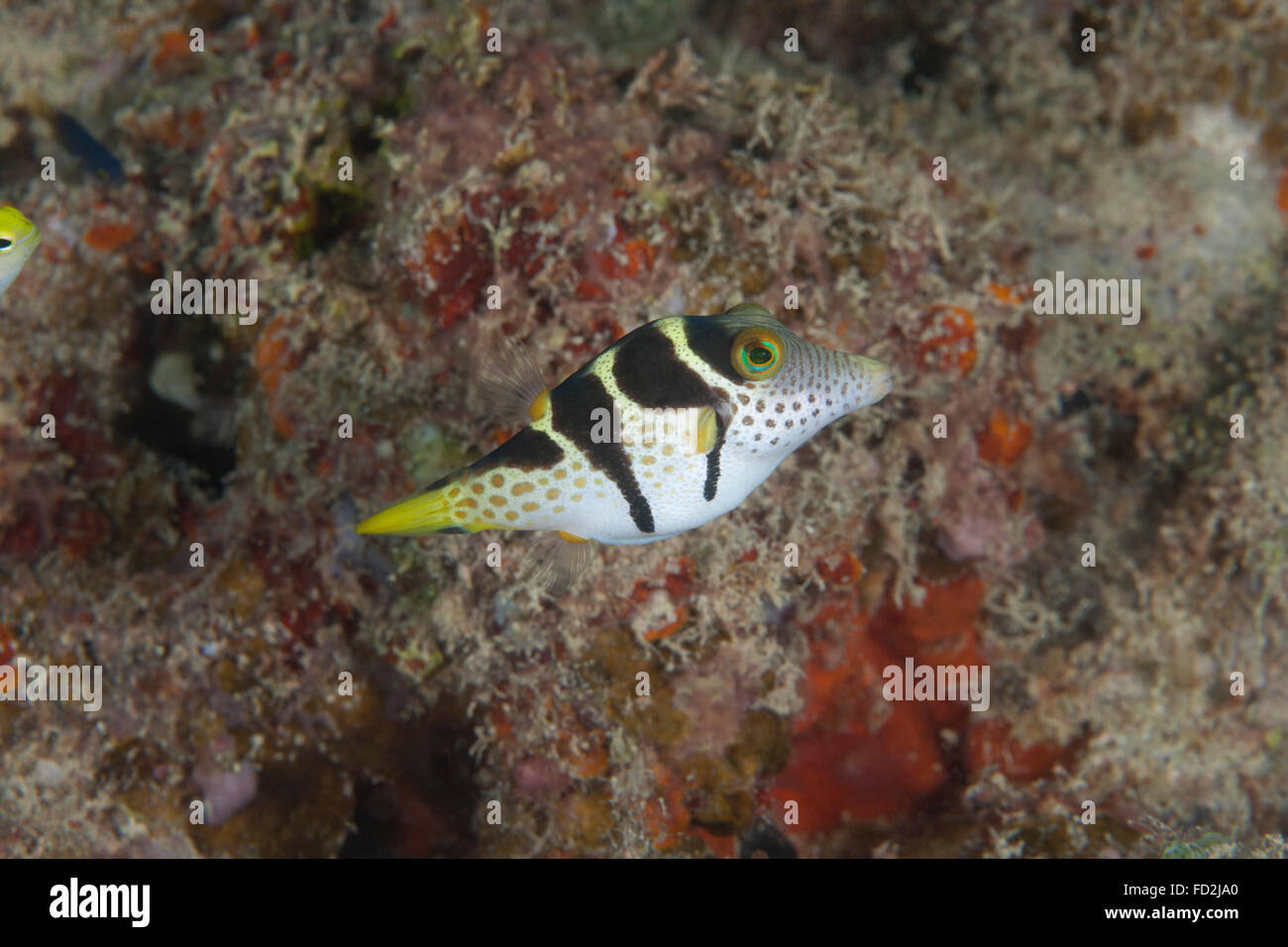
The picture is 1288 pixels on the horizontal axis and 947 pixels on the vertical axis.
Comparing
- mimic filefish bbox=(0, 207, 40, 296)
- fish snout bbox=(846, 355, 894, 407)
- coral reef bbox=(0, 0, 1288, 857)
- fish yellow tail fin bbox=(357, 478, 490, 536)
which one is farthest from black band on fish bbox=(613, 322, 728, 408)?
mimic filefish bbox=(0, 207, 40, 296)

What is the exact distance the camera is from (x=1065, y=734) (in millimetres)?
4574

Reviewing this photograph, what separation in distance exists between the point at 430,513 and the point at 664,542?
160 centimetres

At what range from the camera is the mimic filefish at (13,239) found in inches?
125

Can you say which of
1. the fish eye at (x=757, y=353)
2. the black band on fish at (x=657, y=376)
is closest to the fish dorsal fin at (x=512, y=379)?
the black band on fish at (x=657, y=376)

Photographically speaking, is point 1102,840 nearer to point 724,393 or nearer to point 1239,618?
point 1239,618

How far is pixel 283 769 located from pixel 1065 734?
503cm

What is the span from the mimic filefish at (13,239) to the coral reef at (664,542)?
1.19 metres

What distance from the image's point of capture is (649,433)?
2.22 meters

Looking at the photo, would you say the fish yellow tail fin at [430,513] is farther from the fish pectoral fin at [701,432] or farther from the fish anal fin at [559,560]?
the fish pectoral fin at [701,432]

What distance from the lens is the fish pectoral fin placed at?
222cm

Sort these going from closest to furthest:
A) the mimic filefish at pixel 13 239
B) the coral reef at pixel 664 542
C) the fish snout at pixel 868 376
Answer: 1. the fish snout at pixel 868 376
2. the mimic filefish at pixel 13 239
3. the coral reef at pixel 664 542

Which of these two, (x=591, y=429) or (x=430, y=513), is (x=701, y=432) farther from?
(x=430, y=513)

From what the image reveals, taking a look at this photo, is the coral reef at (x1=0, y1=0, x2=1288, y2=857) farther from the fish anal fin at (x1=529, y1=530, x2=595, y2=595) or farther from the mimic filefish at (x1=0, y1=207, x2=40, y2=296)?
the mimic filefish at (x1=0, y1=207, x2=40, y2=296)
